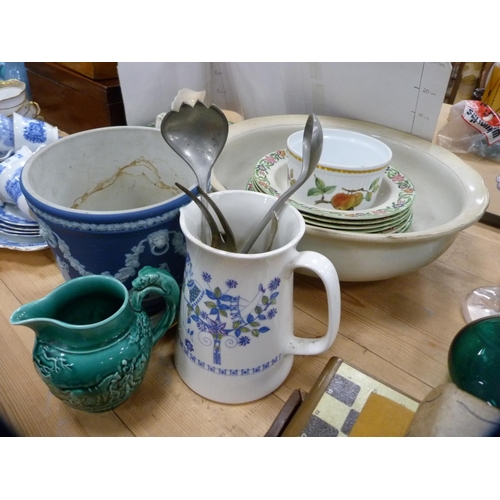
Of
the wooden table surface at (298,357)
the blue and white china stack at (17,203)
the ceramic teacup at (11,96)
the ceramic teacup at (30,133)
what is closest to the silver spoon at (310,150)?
the wooden table surface at (298,357)

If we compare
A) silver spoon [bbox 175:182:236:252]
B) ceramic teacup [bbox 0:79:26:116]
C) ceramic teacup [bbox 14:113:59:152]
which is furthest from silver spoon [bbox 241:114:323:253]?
ceramic teacup [bbox 0:79:26:116]

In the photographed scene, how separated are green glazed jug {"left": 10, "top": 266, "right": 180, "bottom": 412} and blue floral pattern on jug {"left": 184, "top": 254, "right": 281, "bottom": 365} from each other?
3cm

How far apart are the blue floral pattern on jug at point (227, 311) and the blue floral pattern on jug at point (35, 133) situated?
0.40 meters

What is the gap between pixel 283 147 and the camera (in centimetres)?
63

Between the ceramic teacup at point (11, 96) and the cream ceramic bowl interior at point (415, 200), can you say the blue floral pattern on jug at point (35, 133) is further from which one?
the cream ceramic bowl interior at point (415, 200)

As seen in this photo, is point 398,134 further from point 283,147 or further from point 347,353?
point 347,353

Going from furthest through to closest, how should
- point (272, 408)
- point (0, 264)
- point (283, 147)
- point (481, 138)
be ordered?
point (481, 138) → point (283, 147) → point (0, 264) → point (272, 408)

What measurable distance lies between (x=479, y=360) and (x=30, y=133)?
61cm

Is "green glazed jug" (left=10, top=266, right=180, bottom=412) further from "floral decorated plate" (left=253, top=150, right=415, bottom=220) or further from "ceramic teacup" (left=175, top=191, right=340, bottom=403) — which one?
"floral decorated plate" (left=253, top=150, right=415, bottom=220)

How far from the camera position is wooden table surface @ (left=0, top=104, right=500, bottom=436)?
0.36m

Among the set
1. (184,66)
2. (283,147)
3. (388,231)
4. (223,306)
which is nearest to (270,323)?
(223,306)

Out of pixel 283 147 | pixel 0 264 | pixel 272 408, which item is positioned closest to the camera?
pixel 272 408

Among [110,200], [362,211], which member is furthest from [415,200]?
[110,200]

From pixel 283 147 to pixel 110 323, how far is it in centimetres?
41
